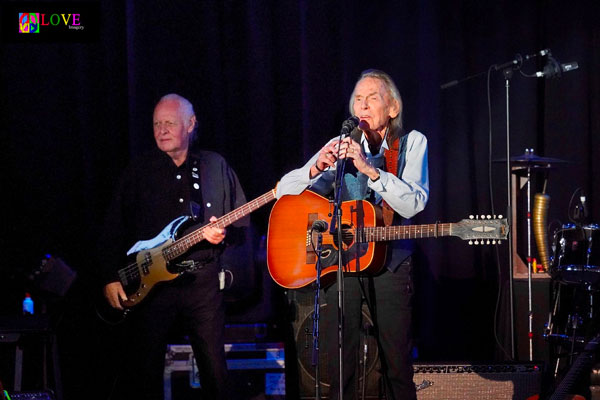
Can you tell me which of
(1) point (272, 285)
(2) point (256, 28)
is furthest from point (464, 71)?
(1) point (272, 285)

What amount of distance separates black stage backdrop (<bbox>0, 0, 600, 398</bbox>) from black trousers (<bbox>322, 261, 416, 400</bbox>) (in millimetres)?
1874

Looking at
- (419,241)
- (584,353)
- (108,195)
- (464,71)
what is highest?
(464,71)

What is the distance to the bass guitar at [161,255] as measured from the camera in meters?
4.67

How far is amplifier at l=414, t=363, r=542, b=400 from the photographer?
15.0 feet

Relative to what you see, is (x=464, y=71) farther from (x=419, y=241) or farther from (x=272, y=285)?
(x=272, y=285)

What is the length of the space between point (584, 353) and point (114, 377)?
10.7ft

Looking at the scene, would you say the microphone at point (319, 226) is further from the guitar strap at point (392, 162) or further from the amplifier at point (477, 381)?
the amplifier at point (477, 381)

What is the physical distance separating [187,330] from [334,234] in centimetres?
141

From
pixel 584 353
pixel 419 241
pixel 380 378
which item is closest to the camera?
pixel 584 353

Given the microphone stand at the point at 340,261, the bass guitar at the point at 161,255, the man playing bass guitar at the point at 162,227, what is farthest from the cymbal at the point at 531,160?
the microphone stand at the point at 340,261

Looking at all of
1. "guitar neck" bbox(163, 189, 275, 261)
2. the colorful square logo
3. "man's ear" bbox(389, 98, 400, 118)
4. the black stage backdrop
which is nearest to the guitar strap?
"man's ear" bbox(389, 98, 400, 118)

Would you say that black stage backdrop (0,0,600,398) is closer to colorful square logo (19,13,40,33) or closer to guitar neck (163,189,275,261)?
colorful square logo (19,13,40,33)

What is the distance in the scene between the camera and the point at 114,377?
562cm

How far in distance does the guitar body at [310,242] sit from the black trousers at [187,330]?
1.68ft
